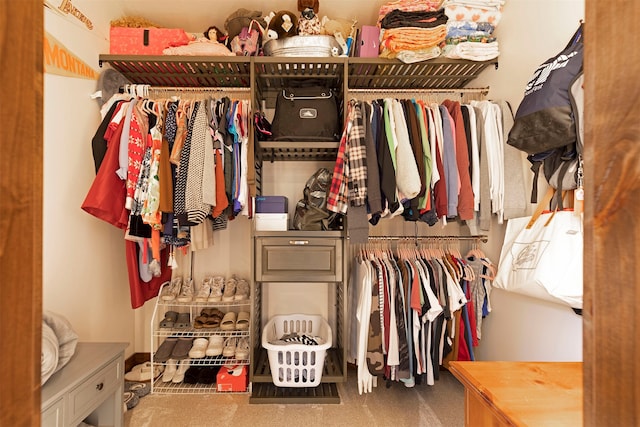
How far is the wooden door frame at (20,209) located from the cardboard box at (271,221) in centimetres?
156

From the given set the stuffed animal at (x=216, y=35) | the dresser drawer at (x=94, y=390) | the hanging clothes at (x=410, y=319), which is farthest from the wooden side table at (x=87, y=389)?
the stuffed animal at (x=216, y=35)

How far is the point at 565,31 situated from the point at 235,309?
2.46 m

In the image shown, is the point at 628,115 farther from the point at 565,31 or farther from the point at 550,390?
the point at 565,31

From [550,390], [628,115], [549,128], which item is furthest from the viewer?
[549,128]

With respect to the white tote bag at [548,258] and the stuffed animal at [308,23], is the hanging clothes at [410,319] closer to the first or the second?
the white tote bag at [548,258]

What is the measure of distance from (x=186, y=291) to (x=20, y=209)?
2024 mm

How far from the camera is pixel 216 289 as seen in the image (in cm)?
222

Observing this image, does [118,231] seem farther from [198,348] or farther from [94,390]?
[94,390]

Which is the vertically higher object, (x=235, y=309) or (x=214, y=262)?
(x=214, y=262)

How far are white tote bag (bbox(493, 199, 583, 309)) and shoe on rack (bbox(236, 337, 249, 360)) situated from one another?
60.1 inches

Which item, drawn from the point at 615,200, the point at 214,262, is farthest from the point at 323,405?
the point at 615,200

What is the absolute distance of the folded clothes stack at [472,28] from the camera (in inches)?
75.6

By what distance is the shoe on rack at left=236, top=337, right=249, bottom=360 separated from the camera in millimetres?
2031

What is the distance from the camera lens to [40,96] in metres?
0.38
